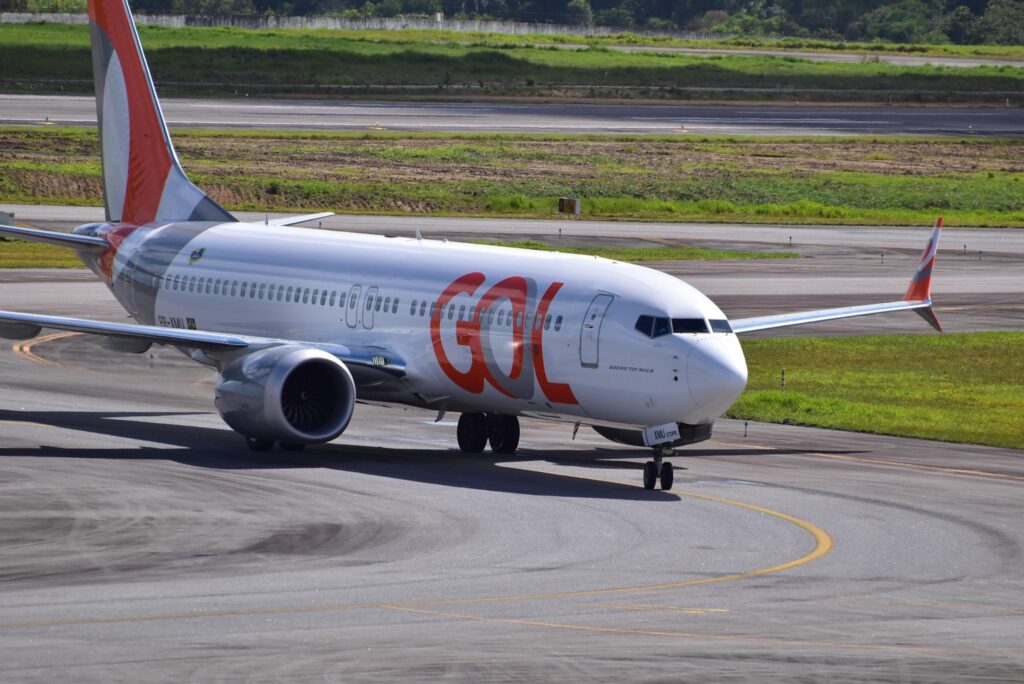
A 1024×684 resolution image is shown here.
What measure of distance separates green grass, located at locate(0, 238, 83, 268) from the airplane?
2781cm

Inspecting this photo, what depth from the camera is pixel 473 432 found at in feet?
127

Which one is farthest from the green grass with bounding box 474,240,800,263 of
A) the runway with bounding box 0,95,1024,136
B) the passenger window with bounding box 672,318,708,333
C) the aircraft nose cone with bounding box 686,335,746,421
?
the runway with bounding box 0,95,1024,136

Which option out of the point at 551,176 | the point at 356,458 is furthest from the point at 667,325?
the point at 551,176

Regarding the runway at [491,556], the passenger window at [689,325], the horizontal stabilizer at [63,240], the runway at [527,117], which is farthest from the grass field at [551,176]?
the passenger window at [689,325]

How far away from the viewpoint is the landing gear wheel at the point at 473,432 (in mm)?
38562

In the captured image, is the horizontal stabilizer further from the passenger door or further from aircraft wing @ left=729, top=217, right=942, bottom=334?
aircraft wing @ left=729, top=217, right=942, bottom=334

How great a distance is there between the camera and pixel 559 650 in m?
21.3

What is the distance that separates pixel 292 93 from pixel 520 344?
5065 inches

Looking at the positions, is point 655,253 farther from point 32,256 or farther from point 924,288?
point 924,288

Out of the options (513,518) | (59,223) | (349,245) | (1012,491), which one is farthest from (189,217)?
(59,223)

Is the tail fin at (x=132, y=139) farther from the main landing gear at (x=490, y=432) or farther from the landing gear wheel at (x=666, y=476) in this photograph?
the landing gear wheel at (x=666, y=476)

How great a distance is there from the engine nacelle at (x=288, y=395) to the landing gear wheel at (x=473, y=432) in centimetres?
307

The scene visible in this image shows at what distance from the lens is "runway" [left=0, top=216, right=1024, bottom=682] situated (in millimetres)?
20984

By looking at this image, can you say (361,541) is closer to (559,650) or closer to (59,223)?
(559,650)
